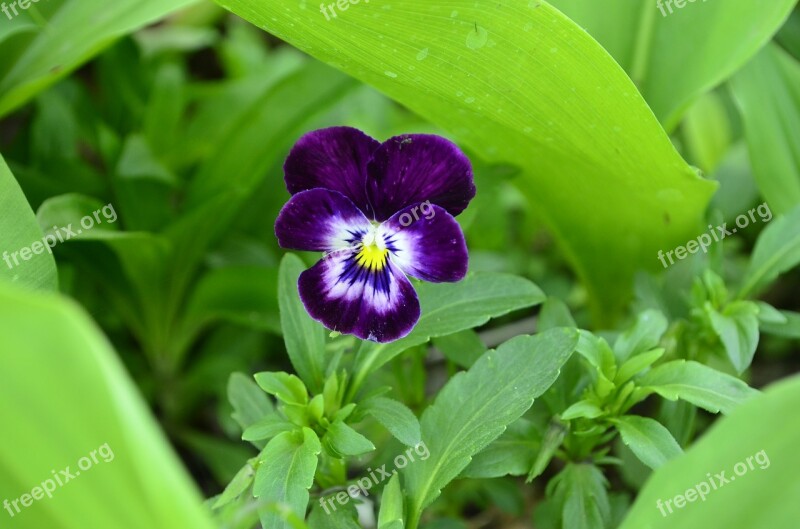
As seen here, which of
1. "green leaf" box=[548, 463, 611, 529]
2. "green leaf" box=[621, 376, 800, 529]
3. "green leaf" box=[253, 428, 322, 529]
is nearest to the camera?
"green leaf" box=[621, 376, 800, 529]

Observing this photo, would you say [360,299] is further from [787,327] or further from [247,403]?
[787,327]

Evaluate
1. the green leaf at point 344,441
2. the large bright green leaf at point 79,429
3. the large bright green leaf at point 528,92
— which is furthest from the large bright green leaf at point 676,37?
the large bright green leaf at point 79,429

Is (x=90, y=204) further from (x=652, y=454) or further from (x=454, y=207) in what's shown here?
(x=652, y=454)

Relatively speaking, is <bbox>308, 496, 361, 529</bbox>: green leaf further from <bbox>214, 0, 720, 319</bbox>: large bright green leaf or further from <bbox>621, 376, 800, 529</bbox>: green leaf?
<bbox>214, 0, 720, 319</bbox>: large bright green leaf

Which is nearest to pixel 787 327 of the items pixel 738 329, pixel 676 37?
pixel 738 329

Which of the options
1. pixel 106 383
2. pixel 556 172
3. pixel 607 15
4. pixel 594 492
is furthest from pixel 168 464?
pixel 607 15

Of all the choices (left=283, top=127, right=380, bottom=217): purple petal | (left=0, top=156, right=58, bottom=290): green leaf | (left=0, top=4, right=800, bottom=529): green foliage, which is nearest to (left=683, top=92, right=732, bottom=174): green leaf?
(left=0, top=4, right=800, bottom=529): green foliage

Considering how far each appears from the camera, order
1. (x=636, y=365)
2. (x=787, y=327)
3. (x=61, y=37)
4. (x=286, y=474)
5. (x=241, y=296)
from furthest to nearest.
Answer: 1. (x=241, y=296)
2. (x=61, y=37)
3. (x=787, y=327)
4. (x=636, y=365)
5. (x=286, y=474)
